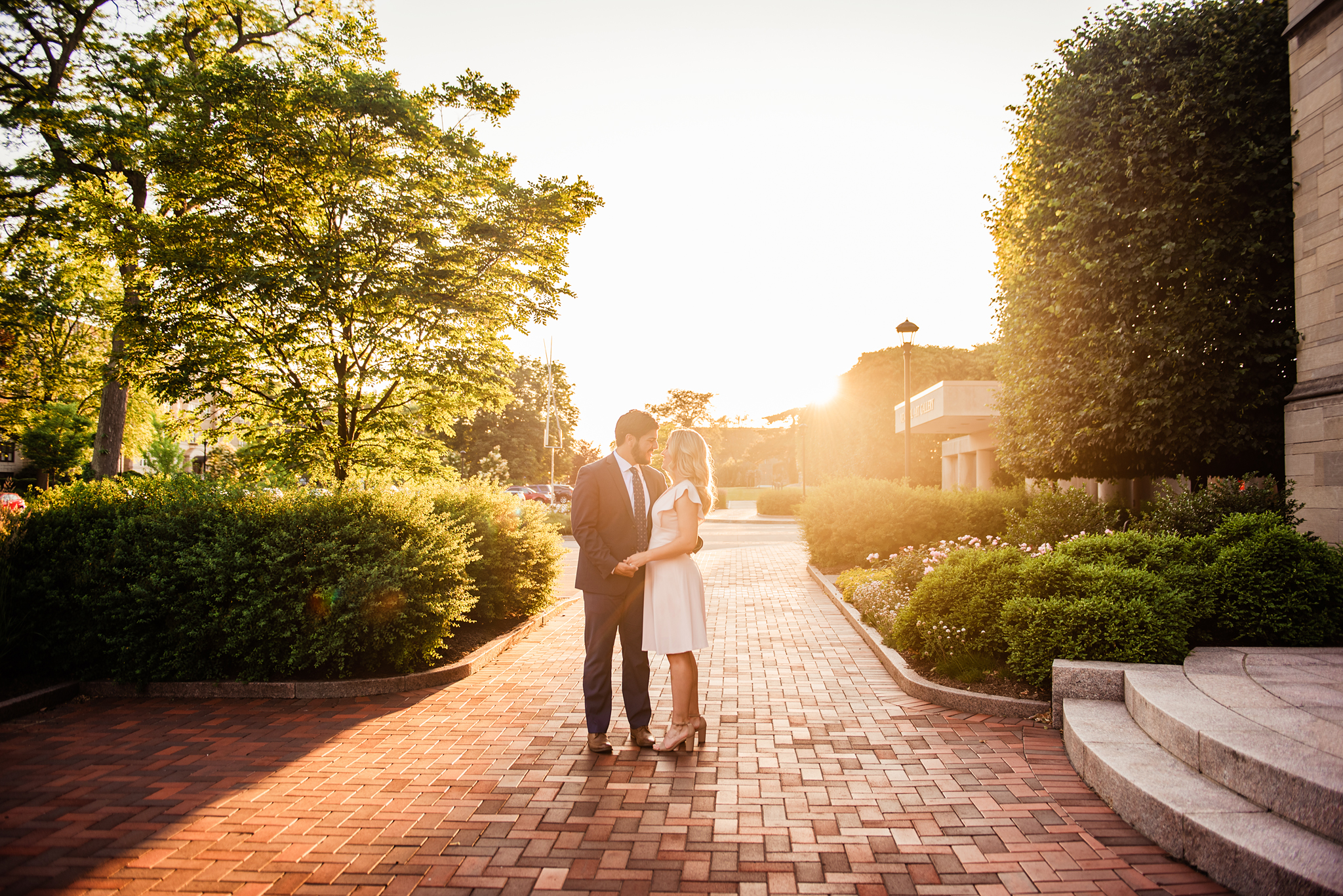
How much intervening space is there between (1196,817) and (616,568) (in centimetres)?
305

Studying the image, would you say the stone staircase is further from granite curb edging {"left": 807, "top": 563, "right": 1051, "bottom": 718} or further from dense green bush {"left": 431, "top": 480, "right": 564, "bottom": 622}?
dense green bush {"left": 431, "top": 480, "right": 564, "bottom": 622}

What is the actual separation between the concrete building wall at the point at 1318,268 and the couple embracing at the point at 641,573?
784 cm

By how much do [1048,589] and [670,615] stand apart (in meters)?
3.33

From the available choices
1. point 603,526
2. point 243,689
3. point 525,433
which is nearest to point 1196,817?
point 603,526

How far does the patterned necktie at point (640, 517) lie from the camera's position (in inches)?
184

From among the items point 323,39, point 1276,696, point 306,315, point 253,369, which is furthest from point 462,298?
point 1276,696

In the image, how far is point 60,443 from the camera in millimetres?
33031

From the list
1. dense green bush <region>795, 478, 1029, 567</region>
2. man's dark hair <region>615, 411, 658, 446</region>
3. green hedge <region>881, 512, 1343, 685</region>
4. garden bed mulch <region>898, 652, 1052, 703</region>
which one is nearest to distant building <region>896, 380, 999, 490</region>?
dense green bush <region>795, 478, 1029, 567</region>

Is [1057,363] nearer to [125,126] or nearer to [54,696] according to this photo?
[54,696]

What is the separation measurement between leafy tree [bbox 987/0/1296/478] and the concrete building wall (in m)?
1.26

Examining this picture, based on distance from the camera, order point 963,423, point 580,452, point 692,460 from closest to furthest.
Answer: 1. point 692,460
2. point 963,423
3. point 580,452

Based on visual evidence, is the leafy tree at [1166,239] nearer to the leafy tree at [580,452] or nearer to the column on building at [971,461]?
the column on building at [971,461]

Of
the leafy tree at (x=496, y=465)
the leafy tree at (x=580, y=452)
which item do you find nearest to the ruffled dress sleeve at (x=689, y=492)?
the leafy tree at (x=496, y=465)

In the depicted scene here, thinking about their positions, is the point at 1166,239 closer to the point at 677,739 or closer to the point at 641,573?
the point at 641,573
